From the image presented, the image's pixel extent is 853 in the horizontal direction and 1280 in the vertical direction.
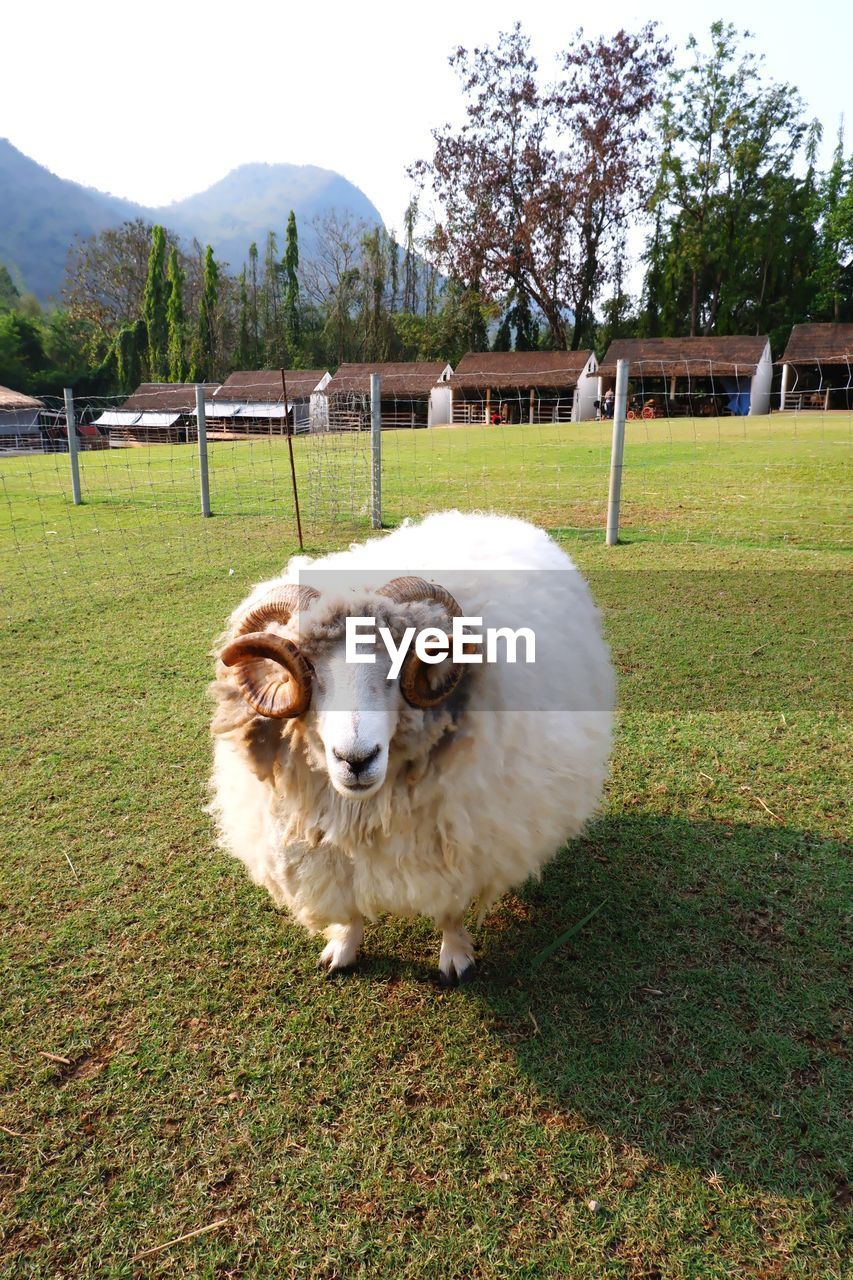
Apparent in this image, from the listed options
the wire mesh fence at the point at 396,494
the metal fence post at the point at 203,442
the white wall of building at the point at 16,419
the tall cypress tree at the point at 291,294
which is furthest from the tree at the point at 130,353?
the metal fence post at the point at 203,442

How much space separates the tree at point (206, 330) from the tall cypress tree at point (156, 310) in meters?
2.05

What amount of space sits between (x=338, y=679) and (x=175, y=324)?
54111mm

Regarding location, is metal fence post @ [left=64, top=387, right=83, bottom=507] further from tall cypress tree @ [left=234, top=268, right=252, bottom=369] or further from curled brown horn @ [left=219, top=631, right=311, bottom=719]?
tall cypress tree @ [left=234, top=268, right=252, bottom=369]

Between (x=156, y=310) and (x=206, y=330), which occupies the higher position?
(x=156, y=310)

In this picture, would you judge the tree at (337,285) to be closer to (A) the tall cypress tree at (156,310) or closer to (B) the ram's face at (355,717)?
(A) the tall cypress tree at (156,310)

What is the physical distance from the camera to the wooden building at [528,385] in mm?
35719

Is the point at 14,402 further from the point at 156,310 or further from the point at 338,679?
the point at 338,679

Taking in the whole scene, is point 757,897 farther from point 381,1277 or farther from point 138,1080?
point 138,1080

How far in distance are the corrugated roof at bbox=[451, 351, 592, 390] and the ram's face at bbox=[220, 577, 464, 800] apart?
109 feet

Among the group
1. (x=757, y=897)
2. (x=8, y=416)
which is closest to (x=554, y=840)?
(x=757, y=897)

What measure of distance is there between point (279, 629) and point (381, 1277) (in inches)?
62.8

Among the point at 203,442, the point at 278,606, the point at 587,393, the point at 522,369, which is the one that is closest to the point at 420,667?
the point at 278,606

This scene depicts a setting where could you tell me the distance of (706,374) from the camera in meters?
33.4

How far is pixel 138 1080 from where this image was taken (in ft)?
7.34
